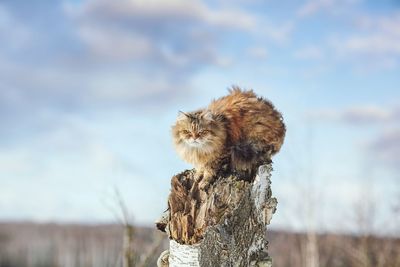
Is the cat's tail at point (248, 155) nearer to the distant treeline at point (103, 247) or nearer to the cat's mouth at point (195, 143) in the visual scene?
the cat's mouth at point (195, 143)

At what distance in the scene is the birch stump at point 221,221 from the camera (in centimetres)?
307

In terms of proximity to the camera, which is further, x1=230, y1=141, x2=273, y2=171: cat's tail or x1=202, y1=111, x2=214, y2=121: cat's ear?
x1=202, y1=111, x2=214, y2=121: cat's ear

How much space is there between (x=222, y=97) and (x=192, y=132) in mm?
471

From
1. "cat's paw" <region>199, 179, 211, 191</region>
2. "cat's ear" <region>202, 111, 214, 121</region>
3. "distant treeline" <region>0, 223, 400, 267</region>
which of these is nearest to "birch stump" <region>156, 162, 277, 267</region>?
"cat's paw" <region>199, 179, 211, 191</region>

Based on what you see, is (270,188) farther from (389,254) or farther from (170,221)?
(389,254)

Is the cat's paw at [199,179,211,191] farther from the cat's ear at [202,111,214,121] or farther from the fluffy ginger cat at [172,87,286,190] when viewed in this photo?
the cat's ear at [202,111,214,121]

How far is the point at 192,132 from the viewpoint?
362 centimetres

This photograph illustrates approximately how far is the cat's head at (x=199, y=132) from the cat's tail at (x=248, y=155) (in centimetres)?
11

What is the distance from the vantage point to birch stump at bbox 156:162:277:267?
3.07 m

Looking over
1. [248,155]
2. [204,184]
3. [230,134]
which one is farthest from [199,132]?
[204,184]

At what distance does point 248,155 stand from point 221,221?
0.49m

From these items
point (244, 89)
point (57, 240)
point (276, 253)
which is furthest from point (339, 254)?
point (244, 89)

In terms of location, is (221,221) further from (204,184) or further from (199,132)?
(199,132)

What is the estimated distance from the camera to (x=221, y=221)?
3074 millimetres
